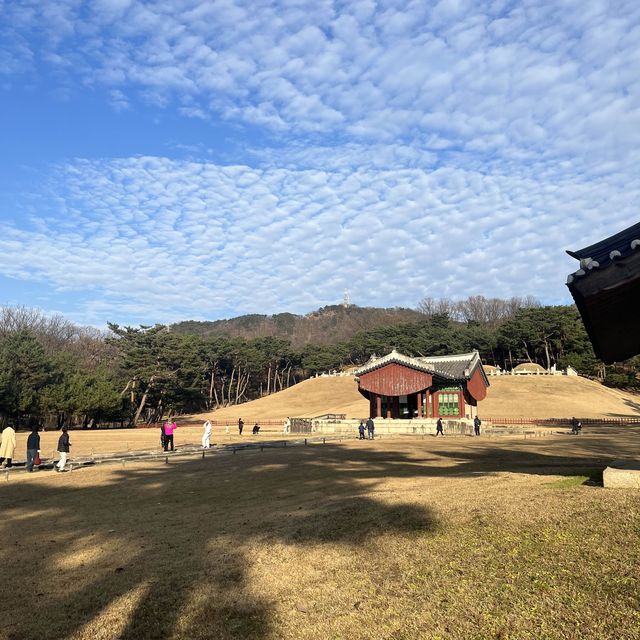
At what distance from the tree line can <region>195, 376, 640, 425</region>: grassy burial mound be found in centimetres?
929

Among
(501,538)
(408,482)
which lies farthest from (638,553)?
(408,482)

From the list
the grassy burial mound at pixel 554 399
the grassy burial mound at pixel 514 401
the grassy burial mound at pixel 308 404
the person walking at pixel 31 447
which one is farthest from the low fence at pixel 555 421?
the person walking at pixel 31 447

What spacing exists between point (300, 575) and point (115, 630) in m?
2.41

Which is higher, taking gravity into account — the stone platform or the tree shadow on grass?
the stone platform

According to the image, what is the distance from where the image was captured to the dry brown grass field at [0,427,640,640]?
5.54 metres

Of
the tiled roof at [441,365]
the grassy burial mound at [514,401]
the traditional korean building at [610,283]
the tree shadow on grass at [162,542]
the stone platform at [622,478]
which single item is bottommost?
the tree shadow on grass at [162,542]

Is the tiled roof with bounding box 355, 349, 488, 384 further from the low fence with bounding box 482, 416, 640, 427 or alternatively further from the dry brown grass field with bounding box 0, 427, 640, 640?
the dry brown grass field with bounding box 0, 427, 640, 640

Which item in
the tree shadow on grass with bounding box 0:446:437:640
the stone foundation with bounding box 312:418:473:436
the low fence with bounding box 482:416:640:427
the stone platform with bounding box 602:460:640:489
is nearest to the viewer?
the tree shadow on grass with bounding box 0:446:437:640

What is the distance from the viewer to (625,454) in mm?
26094

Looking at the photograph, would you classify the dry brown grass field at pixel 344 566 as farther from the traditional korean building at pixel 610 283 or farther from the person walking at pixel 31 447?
the person walking at pixel 31 447

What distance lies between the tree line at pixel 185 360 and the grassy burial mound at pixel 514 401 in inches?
366

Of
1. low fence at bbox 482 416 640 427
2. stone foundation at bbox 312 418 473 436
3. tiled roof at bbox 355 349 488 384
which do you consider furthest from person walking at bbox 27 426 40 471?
low fence at bbox 482 416 640 427

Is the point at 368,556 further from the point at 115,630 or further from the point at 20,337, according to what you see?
the point at 20,337

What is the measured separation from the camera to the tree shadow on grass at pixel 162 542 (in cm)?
623
